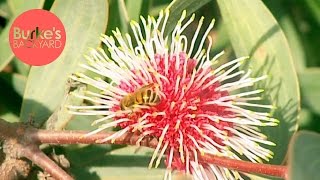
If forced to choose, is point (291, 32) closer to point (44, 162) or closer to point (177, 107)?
point (177, 107)

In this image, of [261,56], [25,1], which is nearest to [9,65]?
[25,1]

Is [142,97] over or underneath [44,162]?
over

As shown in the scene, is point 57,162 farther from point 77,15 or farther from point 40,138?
point 77,15

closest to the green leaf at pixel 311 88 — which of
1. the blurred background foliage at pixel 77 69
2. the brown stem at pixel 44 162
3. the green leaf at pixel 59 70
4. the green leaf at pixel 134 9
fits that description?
the blurred background foliage at pixel 77 69

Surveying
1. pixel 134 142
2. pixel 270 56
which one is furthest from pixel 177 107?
pixel 270 56

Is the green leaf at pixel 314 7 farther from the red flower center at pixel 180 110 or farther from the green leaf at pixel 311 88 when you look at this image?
the red flower center at pixel 180 110

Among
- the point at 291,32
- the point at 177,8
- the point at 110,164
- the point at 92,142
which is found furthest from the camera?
the point at 291,32
